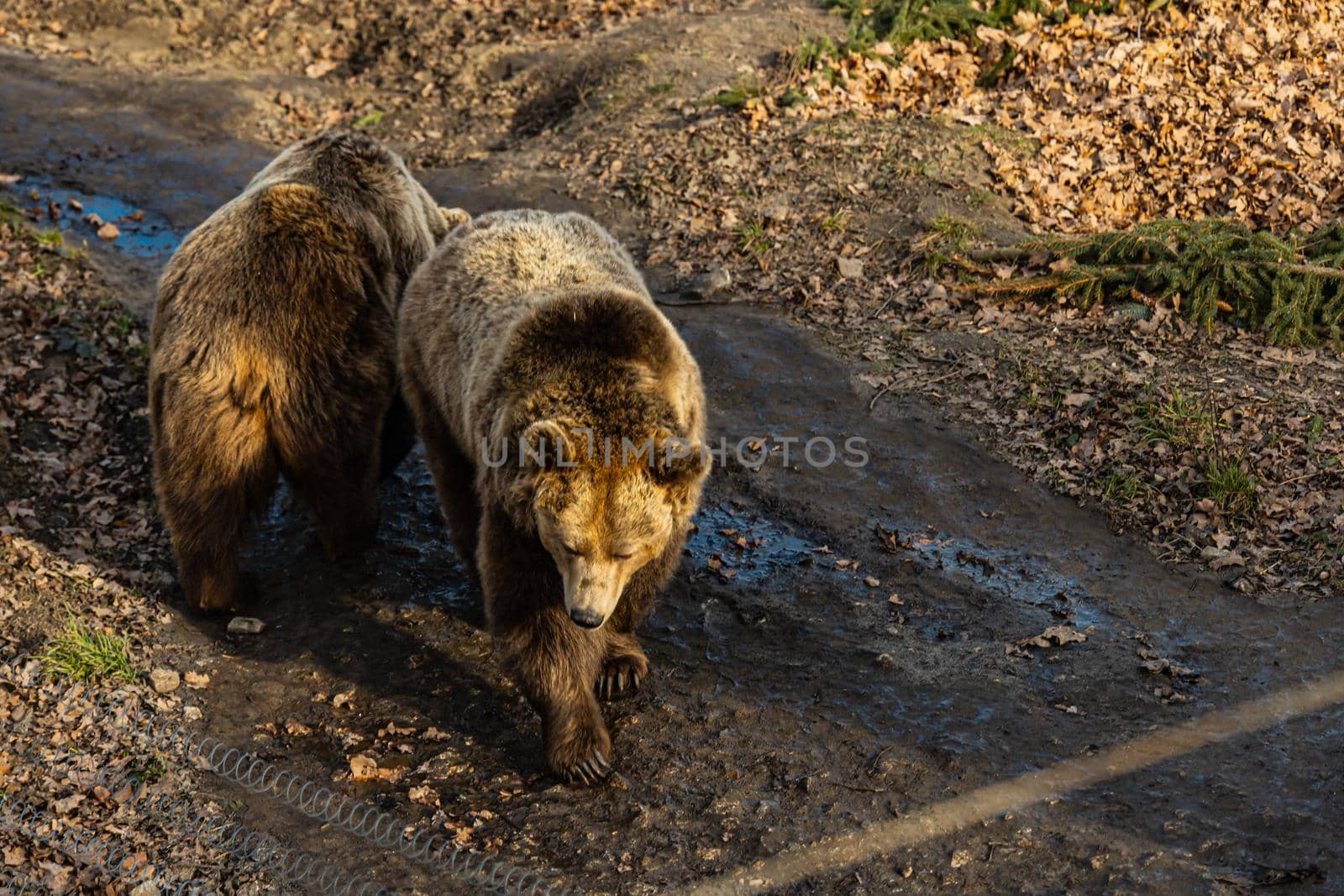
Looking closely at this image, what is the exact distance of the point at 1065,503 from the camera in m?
7.02

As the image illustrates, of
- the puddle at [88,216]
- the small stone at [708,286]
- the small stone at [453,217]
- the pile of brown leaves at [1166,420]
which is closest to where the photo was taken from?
the pile of brown leaves at [1166,420]

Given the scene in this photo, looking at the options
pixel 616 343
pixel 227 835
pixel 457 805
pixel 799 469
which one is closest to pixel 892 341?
pixel 799 469

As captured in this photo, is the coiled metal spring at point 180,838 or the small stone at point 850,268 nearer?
the coiled metal spring at point 180,838

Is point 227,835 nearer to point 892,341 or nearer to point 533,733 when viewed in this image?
point 533,733

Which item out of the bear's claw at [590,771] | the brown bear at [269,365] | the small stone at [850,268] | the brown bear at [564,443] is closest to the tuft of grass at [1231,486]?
the brown bear at [564,443]

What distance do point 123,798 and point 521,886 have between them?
5.70 feet

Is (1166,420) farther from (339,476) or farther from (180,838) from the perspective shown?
(180,838)

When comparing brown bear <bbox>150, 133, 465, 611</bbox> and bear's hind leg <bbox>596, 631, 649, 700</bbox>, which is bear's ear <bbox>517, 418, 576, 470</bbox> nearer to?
bear's hind leg <bbox>596, 631, 649, 700</bbox>

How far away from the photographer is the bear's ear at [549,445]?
434 cm

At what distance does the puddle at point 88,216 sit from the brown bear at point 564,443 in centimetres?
555

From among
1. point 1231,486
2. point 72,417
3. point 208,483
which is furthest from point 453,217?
point 1231,486

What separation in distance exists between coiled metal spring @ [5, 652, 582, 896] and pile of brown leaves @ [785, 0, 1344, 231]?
287 inches

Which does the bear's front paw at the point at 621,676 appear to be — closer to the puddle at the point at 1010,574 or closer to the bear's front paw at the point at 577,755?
the bear's front paw at the point at 577,755

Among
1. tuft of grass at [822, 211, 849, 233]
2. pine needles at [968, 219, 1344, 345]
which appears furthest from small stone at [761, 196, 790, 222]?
pine needles at [968, 219, 1344, 345]
